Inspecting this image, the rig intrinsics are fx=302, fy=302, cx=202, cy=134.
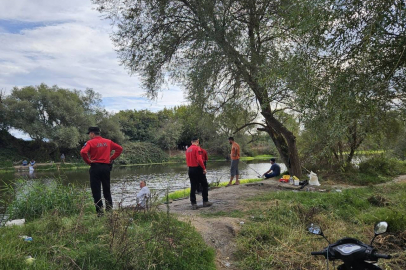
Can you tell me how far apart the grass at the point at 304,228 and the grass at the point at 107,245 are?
2.74 feet

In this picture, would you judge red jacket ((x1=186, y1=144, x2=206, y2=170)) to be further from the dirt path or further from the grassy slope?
the grassy slope

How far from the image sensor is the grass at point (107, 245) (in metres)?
3.62

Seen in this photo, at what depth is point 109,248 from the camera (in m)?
3.84

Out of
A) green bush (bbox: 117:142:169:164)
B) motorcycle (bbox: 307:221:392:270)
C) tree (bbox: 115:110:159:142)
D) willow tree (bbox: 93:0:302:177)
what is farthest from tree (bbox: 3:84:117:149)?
motorcycle (bbox: 307:221:392:270)

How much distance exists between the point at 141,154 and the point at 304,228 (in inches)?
1681

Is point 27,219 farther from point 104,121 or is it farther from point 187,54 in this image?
point 104,121

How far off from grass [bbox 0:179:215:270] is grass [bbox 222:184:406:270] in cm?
83

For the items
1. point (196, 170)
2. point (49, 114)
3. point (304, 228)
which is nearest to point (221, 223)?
point (304, 228)

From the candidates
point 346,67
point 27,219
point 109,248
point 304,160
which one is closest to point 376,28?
point 346,67

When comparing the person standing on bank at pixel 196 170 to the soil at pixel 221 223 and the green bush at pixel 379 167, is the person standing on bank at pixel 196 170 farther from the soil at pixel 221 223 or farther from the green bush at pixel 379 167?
the green bush at pixel 379 167

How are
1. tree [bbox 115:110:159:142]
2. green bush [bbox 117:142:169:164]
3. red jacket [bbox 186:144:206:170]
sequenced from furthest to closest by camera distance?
tree [bbox 115:110:159:142] → green bush [bbox 117:142:169:164] → red jacket [bbox 186:144:206:170]

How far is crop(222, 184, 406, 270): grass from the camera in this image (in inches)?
176

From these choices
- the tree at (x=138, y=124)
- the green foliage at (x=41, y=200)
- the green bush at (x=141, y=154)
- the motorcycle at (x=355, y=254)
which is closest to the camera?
the motorcycle at (x=355, y=254)

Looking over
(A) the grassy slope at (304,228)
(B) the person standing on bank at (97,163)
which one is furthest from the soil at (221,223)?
(B) the person standing on bank at (97,163)
